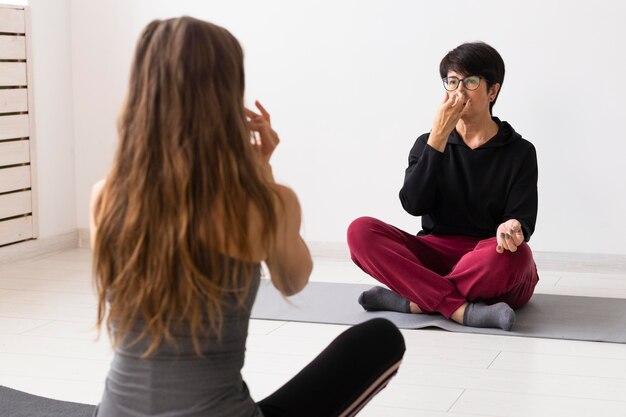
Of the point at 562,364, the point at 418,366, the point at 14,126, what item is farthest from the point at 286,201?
the point at 14,126

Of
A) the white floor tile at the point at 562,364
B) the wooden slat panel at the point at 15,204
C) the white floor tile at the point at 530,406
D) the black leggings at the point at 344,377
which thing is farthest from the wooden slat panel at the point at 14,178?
the black leggings at the point at 344,377

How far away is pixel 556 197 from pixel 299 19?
134cm

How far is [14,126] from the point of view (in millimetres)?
4258

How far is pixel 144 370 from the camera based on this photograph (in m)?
1.42

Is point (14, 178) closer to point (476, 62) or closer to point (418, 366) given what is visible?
point (476, 62)

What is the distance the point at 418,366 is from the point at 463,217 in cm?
79

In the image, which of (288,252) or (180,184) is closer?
(180,184)

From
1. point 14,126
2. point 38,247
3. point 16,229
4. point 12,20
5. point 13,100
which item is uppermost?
point 12,20

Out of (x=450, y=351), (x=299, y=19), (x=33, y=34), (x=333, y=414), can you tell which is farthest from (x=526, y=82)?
(x=333, y=414)

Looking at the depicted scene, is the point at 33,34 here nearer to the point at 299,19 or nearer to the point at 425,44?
the point at 299,19

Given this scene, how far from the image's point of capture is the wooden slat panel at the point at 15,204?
4219 millimetres

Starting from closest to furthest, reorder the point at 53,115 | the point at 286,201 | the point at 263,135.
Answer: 1. the point at 286,201
2. the point at 263,135
3. the point at 53,115

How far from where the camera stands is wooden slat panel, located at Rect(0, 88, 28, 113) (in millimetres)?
4172

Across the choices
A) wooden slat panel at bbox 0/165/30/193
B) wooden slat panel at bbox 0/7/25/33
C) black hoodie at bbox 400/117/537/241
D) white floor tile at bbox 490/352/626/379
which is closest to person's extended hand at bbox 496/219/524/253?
black hoodie at bbox 400/117/537/241
